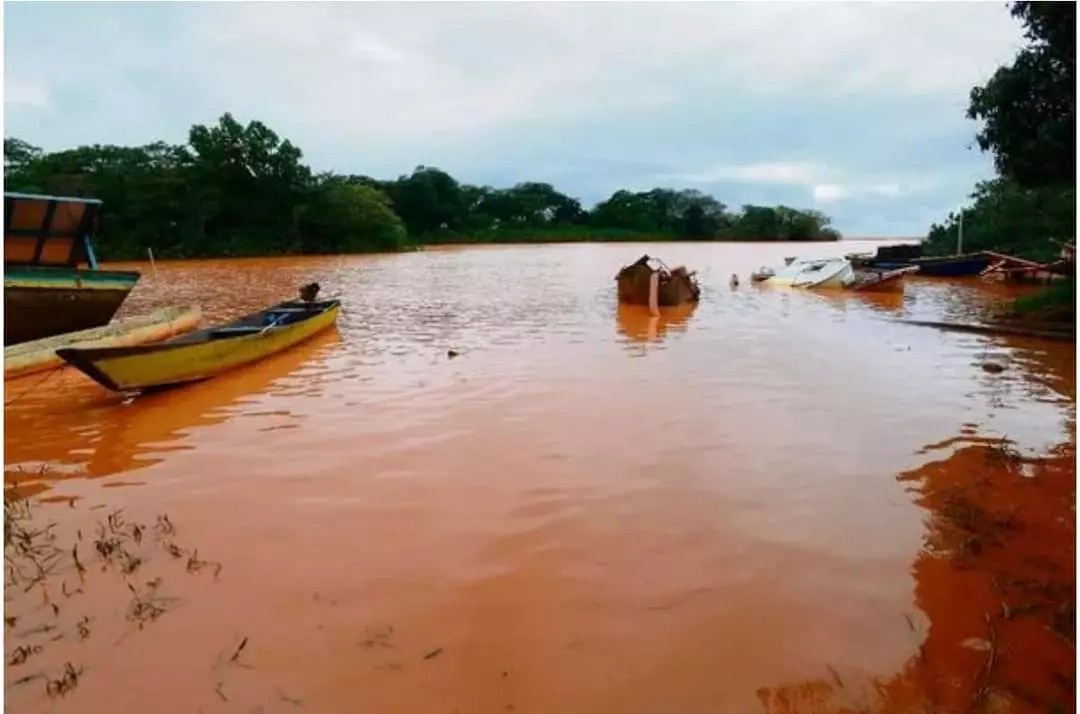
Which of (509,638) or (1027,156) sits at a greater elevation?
(1027,156)

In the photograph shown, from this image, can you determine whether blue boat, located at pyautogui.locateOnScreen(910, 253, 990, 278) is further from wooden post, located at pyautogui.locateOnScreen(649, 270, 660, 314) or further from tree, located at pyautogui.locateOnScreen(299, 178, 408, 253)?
tree, located at pyautogui.locateOnScreen(299, 178, 408, 253)

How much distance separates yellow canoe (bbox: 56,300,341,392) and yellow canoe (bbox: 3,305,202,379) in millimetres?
1019

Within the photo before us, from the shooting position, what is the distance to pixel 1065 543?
4.77 metres

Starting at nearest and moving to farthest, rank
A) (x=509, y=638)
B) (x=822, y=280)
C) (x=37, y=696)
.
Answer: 1. (x=37, y=696)
2. (x=509, y=638)
3. (x=822, y=280)

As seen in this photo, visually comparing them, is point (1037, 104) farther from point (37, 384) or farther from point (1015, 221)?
point (1015, 221)

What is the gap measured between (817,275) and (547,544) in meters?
23.9

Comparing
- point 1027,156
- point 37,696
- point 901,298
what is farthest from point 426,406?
point 901,298

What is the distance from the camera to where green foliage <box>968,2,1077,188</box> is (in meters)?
8.50

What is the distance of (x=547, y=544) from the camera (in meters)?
4.98

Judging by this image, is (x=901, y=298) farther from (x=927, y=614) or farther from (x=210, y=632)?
(x=210, y=632)

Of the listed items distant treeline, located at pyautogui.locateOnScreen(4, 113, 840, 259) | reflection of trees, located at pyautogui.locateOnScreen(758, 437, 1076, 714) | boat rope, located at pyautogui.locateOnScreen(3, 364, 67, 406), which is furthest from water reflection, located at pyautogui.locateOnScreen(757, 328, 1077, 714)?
distant treeline, located at pyautogui.locateOnScreen(4, 113, 840, 259)

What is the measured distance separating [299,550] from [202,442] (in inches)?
123

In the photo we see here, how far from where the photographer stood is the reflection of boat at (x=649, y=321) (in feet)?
49.6

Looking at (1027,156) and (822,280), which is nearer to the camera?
(1027,156)
